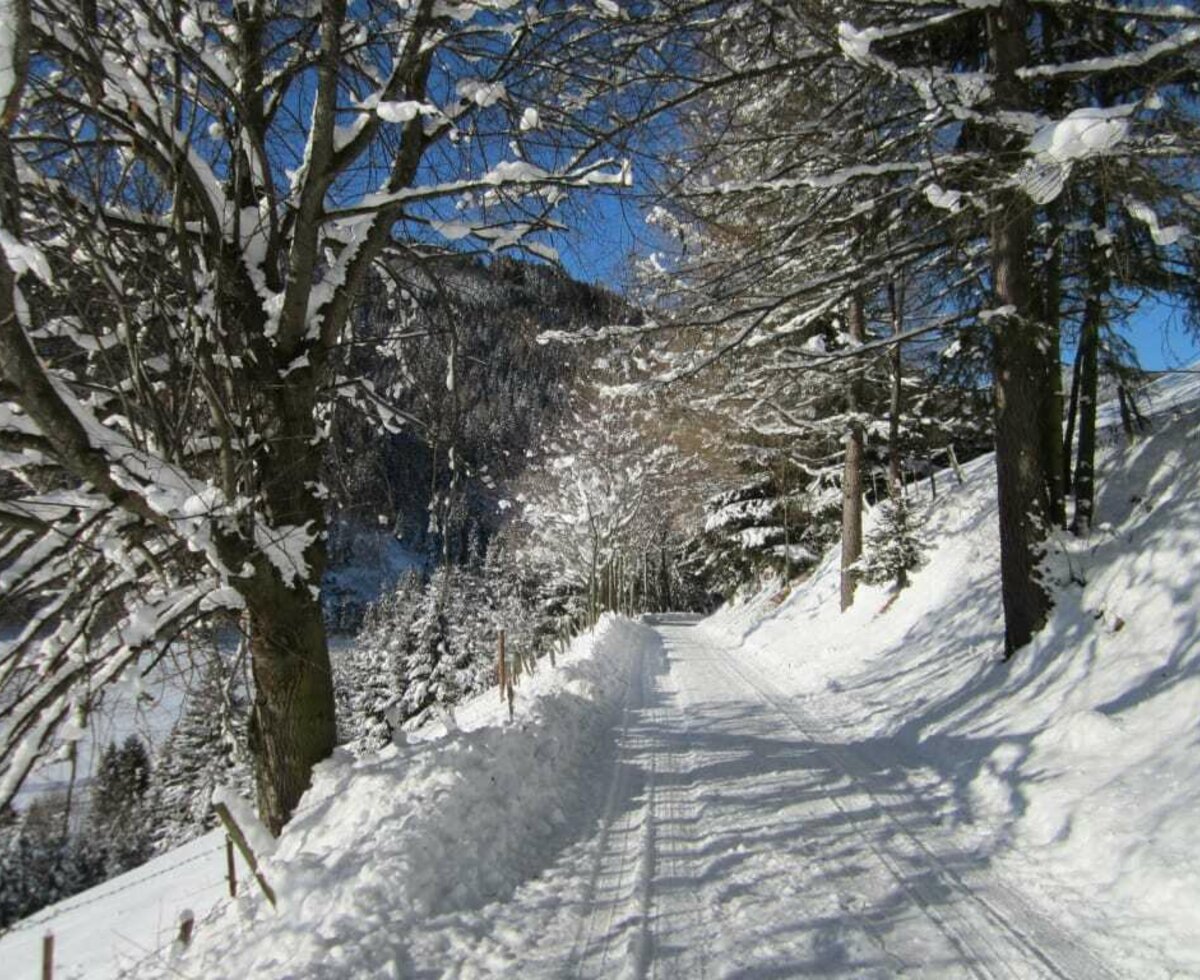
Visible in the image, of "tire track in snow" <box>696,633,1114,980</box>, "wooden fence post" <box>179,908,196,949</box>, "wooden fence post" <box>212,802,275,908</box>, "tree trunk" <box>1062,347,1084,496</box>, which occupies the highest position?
"tree trunk" <box>1062,347,1084,496</box>

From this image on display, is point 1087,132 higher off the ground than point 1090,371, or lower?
lower

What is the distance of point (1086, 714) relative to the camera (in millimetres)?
5098

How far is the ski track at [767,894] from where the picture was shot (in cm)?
322

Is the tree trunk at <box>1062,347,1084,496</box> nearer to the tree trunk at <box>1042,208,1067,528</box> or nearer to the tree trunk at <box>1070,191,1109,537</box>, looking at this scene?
the tree trunk at <box>1070,191,1109,537</box>

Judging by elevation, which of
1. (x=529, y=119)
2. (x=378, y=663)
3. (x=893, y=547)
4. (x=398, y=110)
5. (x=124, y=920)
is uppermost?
(x=529, y=119)

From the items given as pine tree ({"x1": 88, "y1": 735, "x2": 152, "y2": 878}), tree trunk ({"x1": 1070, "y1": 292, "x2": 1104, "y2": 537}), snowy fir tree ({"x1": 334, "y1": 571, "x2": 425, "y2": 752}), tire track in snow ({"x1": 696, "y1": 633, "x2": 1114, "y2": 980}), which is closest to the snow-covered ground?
tire track in snow ({"x1": 696, "y1": 633, "x2": 1114, "y2": 980})

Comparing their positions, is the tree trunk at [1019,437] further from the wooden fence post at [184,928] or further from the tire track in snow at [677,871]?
the wooden fence post at [184,928]

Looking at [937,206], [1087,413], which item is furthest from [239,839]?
[1087,413]

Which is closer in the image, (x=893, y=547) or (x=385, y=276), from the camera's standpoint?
(x=385, y=276)

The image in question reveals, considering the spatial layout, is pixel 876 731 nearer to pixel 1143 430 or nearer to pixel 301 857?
pixel 1143 430

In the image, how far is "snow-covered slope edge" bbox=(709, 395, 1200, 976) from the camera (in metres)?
3.63

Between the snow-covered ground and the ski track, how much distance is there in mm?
18

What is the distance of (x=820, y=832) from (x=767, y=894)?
101 cm

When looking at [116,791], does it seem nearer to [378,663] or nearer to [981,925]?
[981,925]
